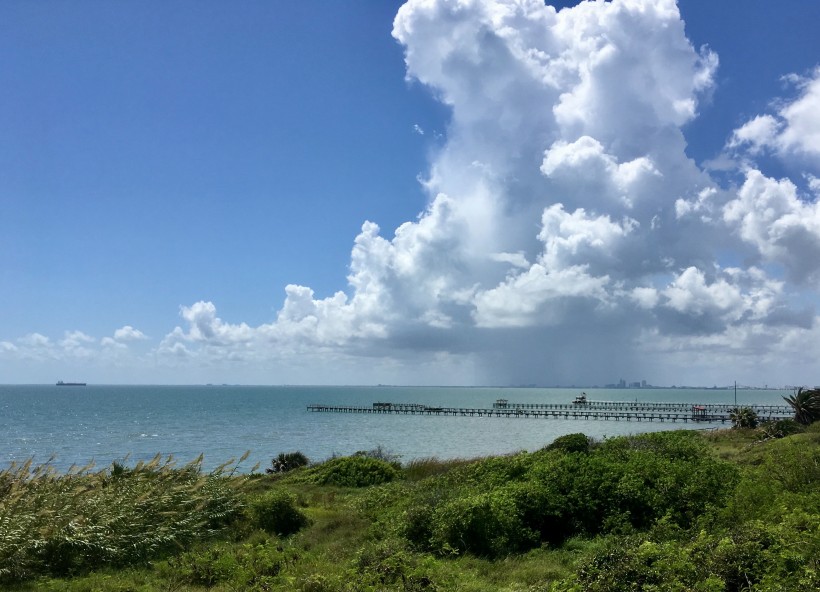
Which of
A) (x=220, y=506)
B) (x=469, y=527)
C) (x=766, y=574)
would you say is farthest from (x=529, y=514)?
(x=220, y=506)

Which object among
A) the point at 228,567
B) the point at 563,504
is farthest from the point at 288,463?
the point at 228,567

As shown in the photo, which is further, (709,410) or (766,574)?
(709,410)

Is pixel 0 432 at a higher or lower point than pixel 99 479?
lower

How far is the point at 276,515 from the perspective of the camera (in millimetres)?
15500

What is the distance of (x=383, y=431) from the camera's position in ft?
273

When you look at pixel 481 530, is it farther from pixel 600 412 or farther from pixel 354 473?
pixel 600 412

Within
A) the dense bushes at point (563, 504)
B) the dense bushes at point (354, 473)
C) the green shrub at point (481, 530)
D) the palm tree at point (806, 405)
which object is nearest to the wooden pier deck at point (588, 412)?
the palm tree at point (806, 405)

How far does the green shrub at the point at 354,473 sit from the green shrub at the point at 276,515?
25.6ft

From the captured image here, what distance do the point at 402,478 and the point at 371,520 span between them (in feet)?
28.7

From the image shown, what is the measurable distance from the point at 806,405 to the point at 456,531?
5019 cm

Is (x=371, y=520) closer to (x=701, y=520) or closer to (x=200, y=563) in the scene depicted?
(x=200, y=563)

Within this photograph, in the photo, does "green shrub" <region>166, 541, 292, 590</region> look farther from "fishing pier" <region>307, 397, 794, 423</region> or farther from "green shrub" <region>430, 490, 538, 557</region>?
"fishing pier" <region>307, 397, 794, 423</region>

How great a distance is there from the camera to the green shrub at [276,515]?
1543 centimetres

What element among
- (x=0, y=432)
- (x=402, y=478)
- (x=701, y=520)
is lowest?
(x=0, y=432)
